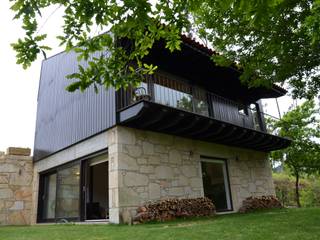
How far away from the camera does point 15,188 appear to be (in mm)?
9648

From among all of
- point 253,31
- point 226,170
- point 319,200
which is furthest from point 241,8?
point 319,200

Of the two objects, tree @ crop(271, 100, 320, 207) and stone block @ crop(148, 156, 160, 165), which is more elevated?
tree @ crop(271, 100, 320, 207)

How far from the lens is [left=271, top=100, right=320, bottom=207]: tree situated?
38.8ft

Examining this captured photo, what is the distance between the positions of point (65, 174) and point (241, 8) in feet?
25.4

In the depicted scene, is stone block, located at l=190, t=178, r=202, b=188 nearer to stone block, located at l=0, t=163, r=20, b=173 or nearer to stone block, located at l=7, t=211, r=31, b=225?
stone block, located at l=7, t=211, r=31, b=225

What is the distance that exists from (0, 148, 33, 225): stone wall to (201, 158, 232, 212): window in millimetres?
6158

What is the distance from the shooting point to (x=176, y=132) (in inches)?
304

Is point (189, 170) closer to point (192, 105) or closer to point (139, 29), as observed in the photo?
point (192, 105)

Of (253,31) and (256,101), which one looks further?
(256,101)

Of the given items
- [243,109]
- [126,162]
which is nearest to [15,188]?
[126,162]

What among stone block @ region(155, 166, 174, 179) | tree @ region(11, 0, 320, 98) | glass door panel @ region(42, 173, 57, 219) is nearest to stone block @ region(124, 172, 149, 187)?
stone block @ region(155, 166, 174, 179)

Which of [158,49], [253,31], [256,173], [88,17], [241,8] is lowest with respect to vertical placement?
[256,173]

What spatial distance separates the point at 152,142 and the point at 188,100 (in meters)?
1.84

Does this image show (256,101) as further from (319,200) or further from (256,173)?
(319,200)
